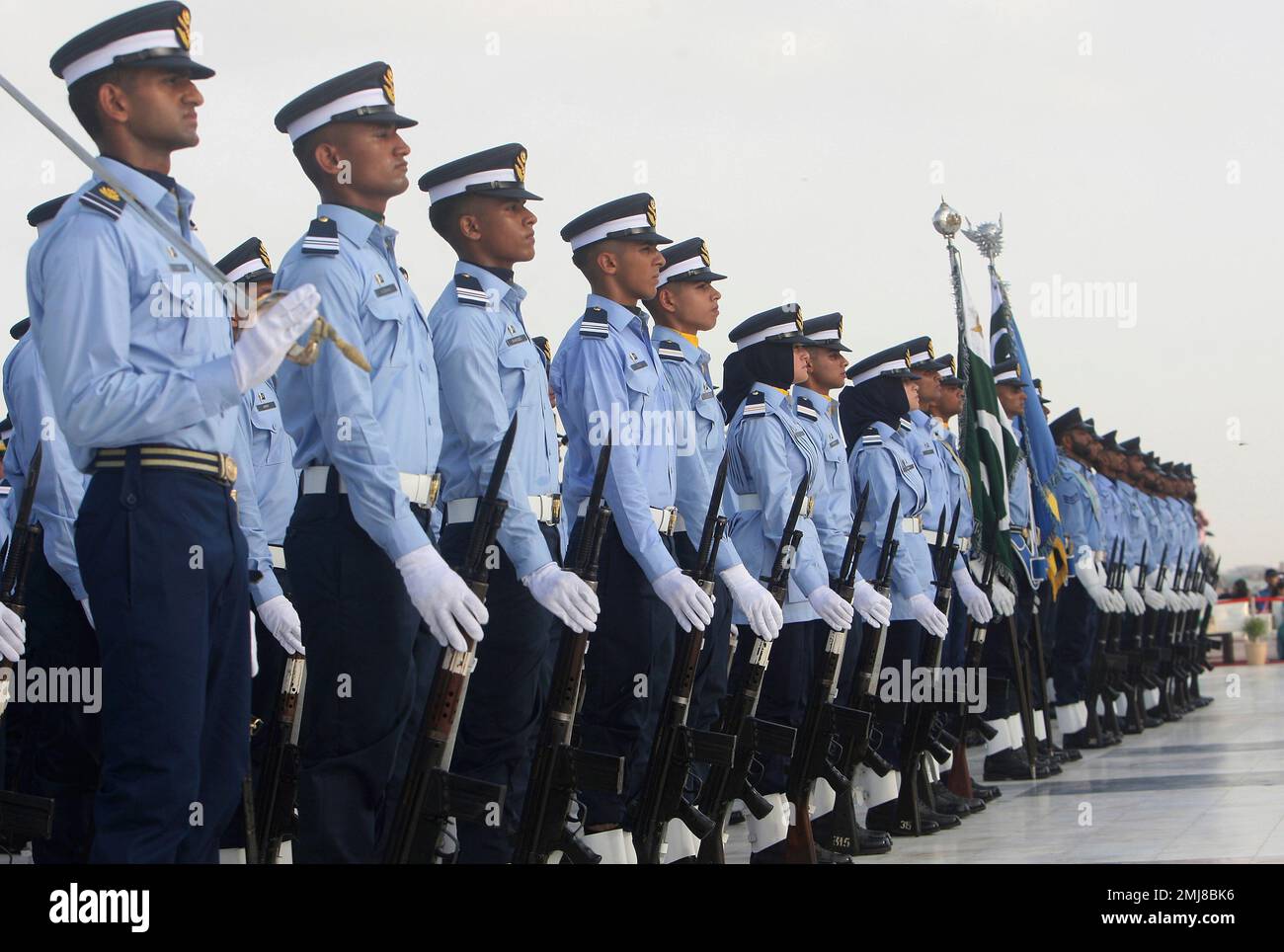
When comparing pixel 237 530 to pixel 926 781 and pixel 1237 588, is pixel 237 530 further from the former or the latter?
pixel 1237 588

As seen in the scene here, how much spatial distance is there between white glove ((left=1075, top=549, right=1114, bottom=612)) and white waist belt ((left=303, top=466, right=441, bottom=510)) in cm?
831

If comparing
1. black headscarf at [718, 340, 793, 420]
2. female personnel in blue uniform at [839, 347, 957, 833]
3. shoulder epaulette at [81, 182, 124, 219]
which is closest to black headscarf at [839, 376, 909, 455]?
female personnel in blue uniform at [839, 347, 957, 833]

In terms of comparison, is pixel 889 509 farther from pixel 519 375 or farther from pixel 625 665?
pixel 519 375

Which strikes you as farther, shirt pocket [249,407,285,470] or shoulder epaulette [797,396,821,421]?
shoulder epaulette [797,396,821,421]

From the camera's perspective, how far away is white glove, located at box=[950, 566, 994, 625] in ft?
31.2

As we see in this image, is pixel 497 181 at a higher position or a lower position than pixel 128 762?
higher

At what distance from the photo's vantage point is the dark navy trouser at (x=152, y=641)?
3.67 metres

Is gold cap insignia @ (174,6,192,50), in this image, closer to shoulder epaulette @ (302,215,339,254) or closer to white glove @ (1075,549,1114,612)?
shoulder epaulette @ (302,215,339,254)

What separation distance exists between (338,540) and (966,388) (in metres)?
7.51

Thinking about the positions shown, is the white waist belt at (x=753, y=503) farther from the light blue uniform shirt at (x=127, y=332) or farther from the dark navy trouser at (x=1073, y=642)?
the dark navy trouser at (x=1073, y=642)

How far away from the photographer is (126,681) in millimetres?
3697

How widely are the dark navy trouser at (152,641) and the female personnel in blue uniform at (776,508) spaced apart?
10.9 ft
